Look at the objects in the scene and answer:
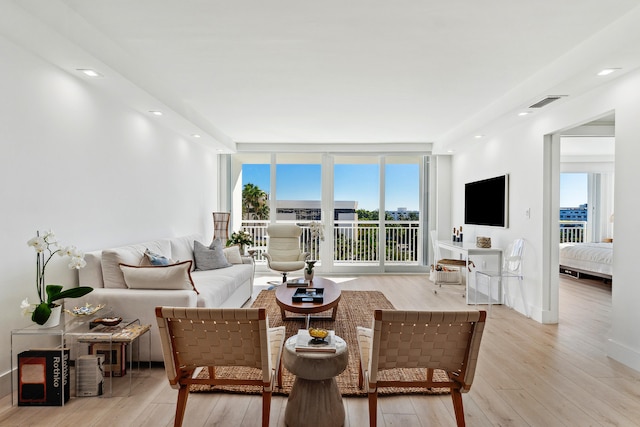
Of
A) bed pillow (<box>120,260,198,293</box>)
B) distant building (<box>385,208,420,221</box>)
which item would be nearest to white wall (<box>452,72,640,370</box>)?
distant building (<box>385,208,420,221</box>)

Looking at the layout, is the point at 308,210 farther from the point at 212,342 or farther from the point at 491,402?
the point at 212,342

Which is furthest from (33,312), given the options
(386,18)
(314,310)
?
(386,18)

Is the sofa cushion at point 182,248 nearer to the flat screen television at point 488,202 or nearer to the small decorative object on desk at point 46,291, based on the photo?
the small decorative object on desk at point 46,291

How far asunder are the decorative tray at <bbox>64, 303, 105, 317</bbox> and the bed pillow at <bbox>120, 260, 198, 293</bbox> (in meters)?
0.30

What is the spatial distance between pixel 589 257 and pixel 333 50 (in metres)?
6.21

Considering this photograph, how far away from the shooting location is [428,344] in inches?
75.7

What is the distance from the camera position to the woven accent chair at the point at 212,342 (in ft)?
6.17

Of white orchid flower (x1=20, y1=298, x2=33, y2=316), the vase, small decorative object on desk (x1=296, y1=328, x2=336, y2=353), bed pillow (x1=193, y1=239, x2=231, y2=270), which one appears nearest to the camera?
small decorative object on desk (x1=296, y1=328, x2=336, y2=353)

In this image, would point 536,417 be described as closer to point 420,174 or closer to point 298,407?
point 298,407

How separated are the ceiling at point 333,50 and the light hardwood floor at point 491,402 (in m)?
2.42

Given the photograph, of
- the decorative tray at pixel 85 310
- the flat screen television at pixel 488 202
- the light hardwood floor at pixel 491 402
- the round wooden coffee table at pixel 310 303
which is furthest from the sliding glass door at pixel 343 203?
the decorative tray at pixel 85 310

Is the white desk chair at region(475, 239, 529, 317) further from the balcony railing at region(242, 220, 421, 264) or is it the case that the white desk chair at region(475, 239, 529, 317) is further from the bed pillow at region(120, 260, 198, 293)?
the bed pillow at region(120, 260, 198, 293)

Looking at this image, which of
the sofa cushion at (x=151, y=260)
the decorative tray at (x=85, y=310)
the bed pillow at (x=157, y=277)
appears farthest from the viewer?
the sofa cushion at (x=151, y=260)

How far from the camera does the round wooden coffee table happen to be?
11.2 feet
